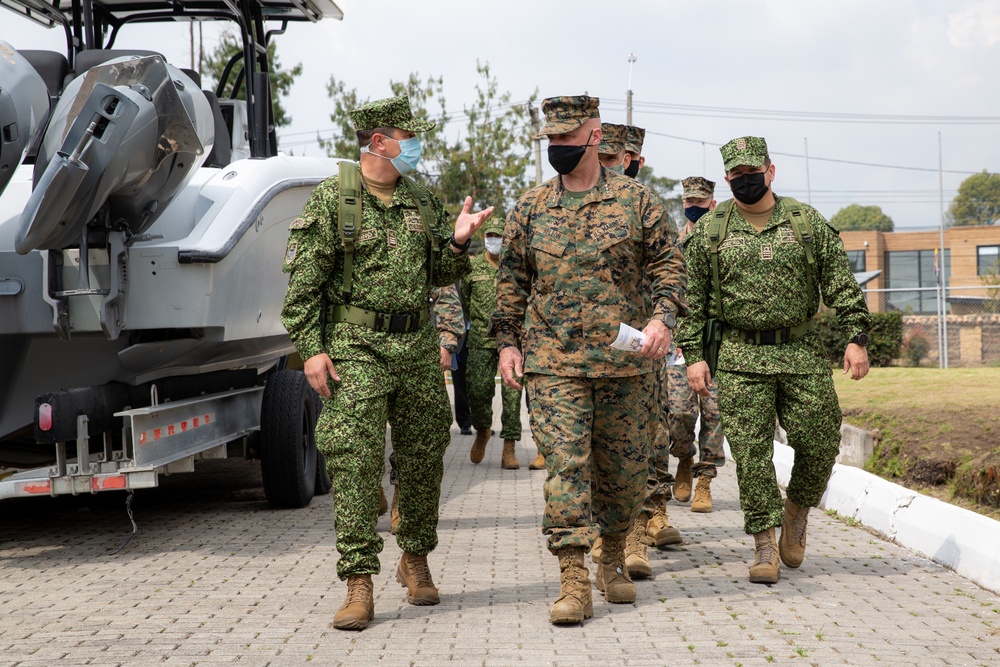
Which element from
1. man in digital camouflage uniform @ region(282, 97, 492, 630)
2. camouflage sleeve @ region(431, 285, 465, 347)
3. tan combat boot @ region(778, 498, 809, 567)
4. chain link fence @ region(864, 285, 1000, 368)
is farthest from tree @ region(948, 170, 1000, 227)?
man in digital camouflage uniform @ region(282, 97, 492, 630)

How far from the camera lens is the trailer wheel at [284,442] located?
8242mm

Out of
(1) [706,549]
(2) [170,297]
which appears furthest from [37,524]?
(1) [706,549]

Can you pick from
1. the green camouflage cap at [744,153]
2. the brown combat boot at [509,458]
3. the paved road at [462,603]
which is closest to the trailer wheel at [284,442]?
the paved road at [462,603]

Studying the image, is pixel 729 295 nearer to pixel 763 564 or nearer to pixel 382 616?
pixel 763 564

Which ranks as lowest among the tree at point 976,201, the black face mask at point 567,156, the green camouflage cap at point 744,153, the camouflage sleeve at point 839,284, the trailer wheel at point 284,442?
the trailer wheel at point 284,442

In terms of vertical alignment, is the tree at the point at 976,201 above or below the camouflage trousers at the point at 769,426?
above

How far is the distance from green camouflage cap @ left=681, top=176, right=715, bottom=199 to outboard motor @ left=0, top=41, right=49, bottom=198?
13.3 feet

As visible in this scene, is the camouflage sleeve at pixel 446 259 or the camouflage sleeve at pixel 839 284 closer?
the camouflage sleeve at pixel 446 259

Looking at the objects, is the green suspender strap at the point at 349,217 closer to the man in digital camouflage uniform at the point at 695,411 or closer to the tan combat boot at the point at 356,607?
the tan combat boot at the point at 356,607

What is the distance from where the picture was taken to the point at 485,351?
10852 millimetres

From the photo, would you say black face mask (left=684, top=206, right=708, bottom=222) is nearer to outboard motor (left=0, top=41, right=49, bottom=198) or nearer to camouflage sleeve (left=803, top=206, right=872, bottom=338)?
camouflage sleeve (left=803, top=206, right=872, bottom=338)

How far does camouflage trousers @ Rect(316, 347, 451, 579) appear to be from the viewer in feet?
16.2

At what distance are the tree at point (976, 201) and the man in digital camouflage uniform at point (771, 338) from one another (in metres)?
101

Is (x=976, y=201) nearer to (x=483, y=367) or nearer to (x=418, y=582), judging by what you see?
(x=483, y=367)
